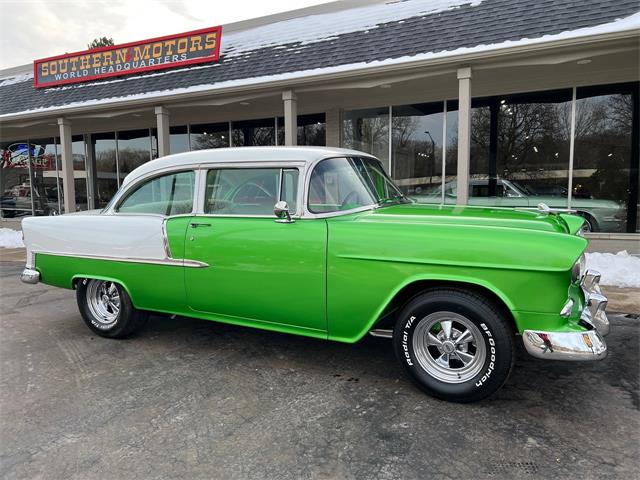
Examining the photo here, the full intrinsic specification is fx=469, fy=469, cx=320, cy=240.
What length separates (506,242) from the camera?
3.05 m

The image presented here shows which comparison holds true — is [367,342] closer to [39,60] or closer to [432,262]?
[432,262]

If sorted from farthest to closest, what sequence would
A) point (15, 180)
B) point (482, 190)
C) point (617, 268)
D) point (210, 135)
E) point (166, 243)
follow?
point (15, 180)
point (210, 135)
point (482, 190)
point (617, 268)
point (166, 243)

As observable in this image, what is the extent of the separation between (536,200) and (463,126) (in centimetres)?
302

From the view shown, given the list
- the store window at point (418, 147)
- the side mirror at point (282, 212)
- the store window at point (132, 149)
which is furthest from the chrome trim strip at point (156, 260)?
the store window at point (132, 149)

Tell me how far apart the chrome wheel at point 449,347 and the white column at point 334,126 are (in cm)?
860

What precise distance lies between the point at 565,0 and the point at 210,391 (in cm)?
811

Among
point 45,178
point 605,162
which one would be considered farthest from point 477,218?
point 45,178

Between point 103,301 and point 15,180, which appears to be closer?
point 103,301

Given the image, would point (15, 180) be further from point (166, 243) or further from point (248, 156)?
point (248, 156)

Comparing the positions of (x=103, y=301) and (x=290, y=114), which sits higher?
(x=290, y=114)

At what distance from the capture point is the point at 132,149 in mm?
15383

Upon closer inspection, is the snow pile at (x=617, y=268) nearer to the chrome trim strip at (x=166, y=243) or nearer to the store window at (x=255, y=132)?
the chrome trim strip at (x=166, y=243)

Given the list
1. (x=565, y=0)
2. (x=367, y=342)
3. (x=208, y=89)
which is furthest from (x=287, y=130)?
(x=367, y=342)

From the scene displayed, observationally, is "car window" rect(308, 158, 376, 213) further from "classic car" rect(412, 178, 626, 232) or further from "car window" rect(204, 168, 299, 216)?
"classic car" rect(412, 178, 626, 232)
